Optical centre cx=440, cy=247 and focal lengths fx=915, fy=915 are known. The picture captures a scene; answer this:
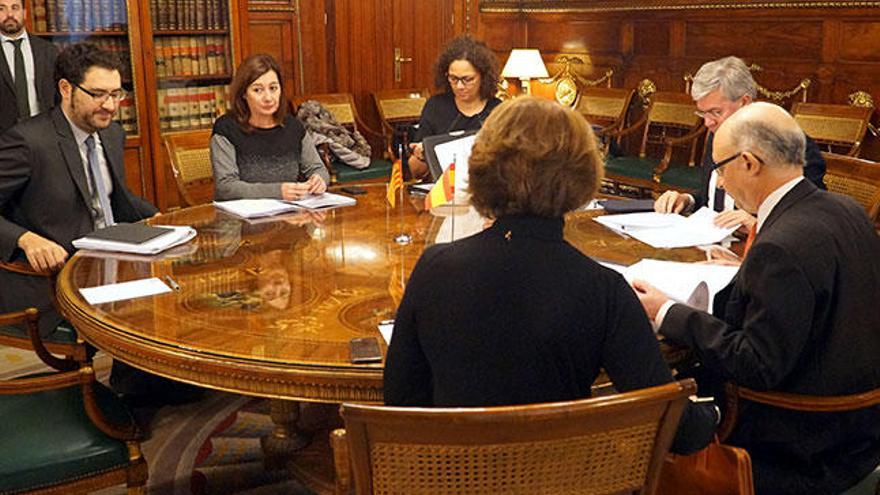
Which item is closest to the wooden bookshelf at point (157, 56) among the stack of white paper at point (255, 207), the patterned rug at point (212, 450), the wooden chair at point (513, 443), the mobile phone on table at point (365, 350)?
the patterned rug at point (212, 450)

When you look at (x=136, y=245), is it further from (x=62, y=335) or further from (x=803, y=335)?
(x=803, y=335)

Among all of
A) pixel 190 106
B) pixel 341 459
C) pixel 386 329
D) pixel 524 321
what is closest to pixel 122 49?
pixel 190 106

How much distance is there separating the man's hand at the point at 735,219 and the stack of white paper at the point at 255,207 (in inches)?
56.0

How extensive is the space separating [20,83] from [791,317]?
422 centimetres

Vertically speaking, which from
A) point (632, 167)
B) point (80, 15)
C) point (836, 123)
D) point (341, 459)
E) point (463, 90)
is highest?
point (80, 15)

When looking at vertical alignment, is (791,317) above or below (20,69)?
below

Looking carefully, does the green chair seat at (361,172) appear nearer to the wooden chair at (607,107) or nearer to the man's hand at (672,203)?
the wooden chair at (607,107)

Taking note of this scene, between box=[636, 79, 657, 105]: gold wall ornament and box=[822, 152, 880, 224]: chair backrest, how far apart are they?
324 centimetres

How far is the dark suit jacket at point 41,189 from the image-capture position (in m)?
2.82

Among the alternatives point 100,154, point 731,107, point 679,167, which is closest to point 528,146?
point 731,107

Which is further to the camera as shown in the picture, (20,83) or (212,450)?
(20,83)

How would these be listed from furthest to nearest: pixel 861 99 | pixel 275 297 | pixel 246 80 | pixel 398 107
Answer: pixel 398 107 → pixel 861 99 → pixel 246 80 → pixel 275 297

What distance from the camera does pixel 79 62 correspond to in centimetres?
304

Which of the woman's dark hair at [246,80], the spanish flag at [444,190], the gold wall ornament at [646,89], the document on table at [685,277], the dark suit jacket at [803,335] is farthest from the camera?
the gold wall ornament at [646,89]
